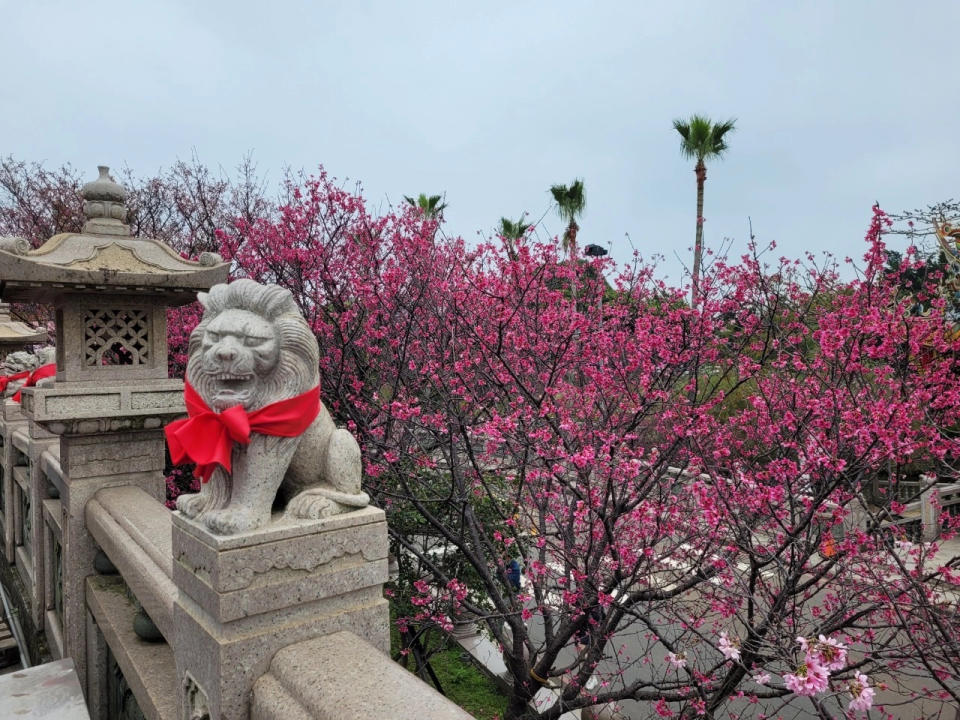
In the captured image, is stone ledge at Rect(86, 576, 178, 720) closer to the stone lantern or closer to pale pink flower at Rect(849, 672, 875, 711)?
the stone lantern

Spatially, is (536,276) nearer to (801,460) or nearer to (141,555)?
(801,460)

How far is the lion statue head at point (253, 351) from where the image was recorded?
196 cm

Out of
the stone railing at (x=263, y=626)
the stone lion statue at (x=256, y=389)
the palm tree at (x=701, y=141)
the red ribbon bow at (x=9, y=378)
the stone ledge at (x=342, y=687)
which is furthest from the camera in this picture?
the palm tree at (x=701, y=141)

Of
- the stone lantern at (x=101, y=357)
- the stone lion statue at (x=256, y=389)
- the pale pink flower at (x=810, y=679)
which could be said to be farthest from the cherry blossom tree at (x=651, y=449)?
the stone lion statue at (x=256, y=389)

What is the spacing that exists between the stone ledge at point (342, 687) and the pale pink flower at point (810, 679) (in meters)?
1.91

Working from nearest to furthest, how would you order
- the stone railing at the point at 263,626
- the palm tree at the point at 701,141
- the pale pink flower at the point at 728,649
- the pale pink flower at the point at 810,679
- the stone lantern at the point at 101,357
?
the stone railing at the point at 263,626, the pale pink flower at the point at 810,679, the pale pink flower at the point at 728,649, the stone lantern at the point at 101,357, the palm tree at the point at 701,141

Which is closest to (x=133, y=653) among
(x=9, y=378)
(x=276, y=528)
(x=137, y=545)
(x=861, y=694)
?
(x=137, y=545)

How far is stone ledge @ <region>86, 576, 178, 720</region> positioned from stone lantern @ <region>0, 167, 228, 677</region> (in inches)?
16.0

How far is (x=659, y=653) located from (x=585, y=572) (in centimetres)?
554

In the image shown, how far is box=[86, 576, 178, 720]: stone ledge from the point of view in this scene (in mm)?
2605

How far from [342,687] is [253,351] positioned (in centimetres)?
106

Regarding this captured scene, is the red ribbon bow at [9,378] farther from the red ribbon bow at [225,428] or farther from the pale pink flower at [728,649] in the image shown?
the pale pink flower at [728,649]

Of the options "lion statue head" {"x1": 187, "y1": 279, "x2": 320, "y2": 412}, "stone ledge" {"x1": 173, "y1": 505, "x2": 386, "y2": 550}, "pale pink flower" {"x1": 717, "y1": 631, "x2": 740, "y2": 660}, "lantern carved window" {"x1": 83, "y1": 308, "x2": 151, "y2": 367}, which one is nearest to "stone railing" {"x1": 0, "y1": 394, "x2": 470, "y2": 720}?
"stone ledge" {"x1": 173, "y1": 505, "x2": 386, "y2": 550}

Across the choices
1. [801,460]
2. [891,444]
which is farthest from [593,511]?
[891,444]
